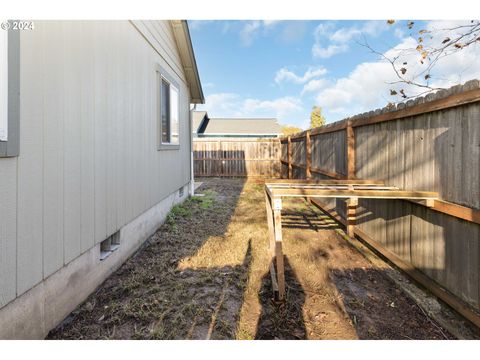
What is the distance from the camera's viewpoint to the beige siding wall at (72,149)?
1.97 m

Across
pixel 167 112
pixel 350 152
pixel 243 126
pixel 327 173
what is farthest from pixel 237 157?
pixel 243 126

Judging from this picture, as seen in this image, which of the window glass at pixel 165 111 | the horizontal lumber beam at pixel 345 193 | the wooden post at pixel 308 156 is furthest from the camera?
the wooden post at pixel 308 156

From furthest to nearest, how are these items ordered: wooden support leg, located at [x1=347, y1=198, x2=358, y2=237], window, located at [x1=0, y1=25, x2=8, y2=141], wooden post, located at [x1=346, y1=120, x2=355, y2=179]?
wooden post, located at [x1=346, y1=120, x2=355, y2=179]
wooden support leg, located at [x1=347, y1=198, x2=358, y2=237]
window, located at [x1=0, y1=25, x2=8, y2=141]

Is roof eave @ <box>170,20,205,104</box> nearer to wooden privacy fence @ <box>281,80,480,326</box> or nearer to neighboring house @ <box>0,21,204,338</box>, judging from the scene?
neighboring house @ <box>0,21,204,338</box>

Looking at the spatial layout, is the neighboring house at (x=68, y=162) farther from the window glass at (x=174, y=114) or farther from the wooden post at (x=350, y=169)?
the wooden post at (x=350, y=169)

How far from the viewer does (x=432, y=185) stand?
2891mm

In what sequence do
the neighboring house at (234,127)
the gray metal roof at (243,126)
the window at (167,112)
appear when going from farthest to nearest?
the gray metal roof at (243,126)
the neighboring house at (234,127)
the window at (167,112)

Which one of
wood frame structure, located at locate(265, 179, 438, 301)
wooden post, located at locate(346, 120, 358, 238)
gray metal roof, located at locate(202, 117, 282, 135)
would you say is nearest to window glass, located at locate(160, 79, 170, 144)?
wood frame structure, located at locate(265, 179, 438, 301)

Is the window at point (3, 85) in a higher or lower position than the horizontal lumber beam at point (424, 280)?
higher

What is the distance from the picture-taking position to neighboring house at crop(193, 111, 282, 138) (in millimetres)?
29344

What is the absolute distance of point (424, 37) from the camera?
3.71 meters

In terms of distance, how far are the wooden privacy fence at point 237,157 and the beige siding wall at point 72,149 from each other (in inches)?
403

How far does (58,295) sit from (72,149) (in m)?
1.29

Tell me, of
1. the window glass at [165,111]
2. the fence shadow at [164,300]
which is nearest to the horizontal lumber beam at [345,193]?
the fence shadow at [164,300]
